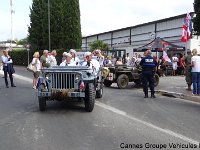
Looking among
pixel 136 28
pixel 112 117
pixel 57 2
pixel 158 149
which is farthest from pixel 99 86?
pixel 136 28

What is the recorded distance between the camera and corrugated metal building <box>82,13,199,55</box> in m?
41.0

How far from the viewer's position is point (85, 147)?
658 cm

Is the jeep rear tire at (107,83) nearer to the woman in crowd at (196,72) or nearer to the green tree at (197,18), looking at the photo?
the woman in crowd at (196,72)

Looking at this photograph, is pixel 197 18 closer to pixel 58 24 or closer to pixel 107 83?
pixel 107 83

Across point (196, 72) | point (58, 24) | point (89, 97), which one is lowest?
point (89, 97)

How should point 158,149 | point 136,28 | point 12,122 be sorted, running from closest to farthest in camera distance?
point 158,149
point 12,122
point 136,28

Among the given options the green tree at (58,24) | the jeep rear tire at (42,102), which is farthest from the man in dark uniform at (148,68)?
the green tree at (58,24)

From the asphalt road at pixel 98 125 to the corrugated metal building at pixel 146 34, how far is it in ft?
85.6

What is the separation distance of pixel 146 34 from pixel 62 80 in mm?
39246

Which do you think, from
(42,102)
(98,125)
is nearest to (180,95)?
(42,102)

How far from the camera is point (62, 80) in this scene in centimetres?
1047

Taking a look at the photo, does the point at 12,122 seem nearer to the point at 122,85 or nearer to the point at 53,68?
the point at 53,68

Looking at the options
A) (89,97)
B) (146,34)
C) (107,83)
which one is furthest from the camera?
(146,34)

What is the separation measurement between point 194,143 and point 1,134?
3760mm
